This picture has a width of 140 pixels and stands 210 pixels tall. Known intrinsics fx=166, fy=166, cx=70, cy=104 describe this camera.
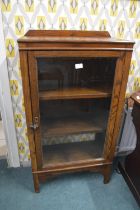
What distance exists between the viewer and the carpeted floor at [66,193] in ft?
4.52

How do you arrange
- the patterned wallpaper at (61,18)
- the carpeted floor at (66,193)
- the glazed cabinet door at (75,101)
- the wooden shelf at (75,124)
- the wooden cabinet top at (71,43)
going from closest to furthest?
the wooden cabinet top at (71,43) → the glazed cabinet door at (75,101) → the patterned wallpaper at (61,18) → the wooden shelf at (75,124) → the carpeted floor at (66,193)

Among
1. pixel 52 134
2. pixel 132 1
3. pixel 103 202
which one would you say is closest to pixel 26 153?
pixel 52 134

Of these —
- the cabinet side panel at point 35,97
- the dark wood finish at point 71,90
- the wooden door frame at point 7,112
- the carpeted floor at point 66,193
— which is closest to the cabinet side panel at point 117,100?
the dark wood finish at point 71,90

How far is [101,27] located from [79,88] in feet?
1.75

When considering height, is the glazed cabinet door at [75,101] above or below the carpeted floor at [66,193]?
above

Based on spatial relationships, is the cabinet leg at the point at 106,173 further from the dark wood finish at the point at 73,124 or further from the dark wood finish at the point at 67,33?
the dark wood finish at the point at 67,33

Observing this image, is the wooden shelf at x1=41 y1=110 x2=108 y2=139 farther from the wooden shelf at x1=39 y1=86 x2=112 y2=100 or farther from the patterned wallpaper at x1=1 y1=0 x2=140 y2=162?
the patterned wallpaper at x1=1 y1=0 x2=140 y2=162

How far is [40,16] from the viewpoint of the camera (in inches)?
47.3

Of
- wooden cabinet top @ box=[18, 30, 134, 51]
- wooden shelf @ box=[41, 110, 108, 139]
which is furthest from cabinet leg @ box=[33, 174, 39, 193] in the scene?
wooden cabinet top @ box=[18, 30, 134, 51]

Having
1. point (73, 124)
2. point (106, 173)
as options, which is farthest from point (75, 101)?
point (106, 173)

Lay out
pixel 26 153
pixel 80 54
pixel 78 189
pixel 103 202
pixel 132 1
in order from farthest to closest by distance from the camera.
Answer: 1. pixel 26 153
2. pixel 78 189
3. pixel 103 202
4. pixel 132 1
5. pixel 80 54

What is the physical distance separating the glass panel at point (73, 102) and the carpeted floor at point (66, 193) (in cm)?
32

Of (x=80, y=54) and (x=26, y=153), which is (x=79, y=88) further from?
(x=26, y=153)

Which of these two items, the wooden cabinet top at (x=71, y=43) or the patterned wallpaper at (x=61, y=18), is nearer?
the wooden cabinet top at (x=71, y=43)
